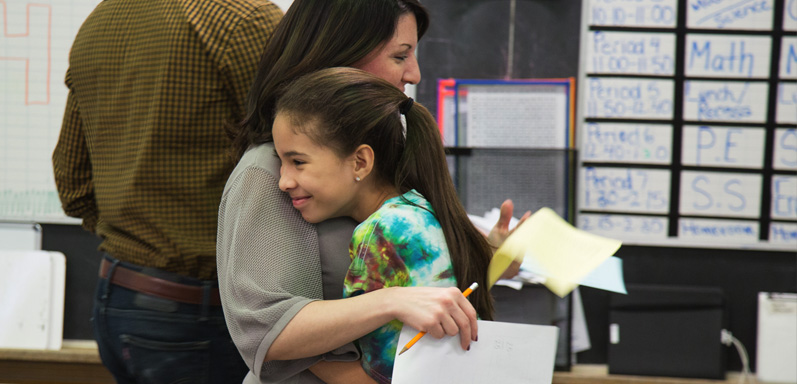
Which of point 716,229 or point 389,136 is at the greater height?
point 389,136

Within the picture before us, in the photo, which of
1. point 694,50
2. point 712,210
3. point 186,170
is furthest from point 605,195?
point 186,170

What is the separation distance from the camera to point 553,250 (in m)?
0.96

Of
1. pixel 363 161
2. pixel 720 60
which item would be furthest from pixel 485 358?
pixel 720 60

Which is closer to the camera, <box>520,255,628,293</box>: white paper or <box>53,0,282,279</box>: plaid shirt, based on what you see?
<box>520,255,628,293</box>: white paper

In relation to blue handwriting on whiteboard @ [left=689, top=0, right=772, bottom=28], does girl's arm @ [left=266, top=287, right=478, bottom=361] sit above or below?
below

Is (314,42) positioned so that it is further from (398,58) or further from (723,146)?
(723,146)

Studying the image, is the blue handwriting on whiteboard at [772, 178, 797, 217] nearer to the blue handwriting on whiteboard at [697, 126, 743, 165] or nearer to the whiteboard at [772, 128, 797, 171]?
the whiteboard at [772, 128, 797, 171]

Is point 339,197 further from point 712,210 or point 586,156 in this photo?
point 712,210

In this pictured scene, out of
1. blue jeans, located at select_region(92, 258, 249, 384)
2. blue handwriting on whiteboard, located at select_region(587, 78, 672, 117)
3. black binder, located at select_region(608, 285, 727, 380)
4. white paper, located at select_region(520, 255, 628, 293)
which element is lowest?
black binder, located at select_region(608, 285, 727, 380)

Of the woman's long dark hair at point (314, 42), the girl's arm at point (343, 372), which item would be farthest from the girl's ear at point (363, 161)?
the girl's arm at point (343, 372)

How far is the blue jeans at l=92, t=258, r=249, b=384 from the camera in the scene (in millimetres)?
1335

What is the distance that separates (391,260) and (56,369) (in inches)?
86.7

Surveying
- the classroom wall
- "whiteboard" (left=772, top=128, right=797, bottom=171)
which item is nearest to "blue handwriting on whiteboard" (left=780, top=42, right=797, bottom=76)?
"whiteboard" (left=772, top=128, right=797, bottom=171)

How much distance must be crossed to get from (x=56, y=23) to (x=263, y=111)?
1.93 metres
